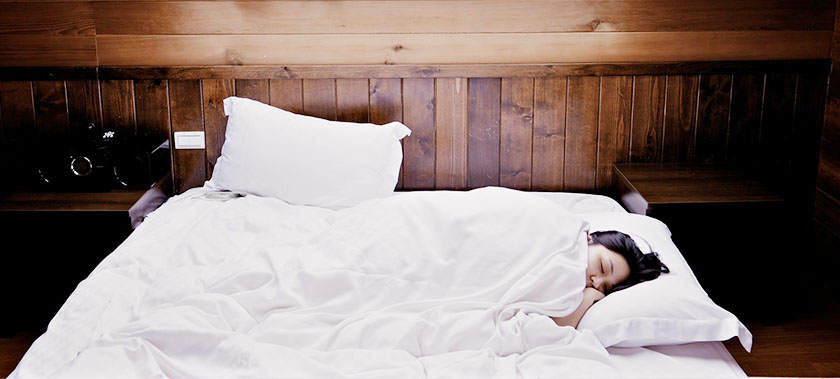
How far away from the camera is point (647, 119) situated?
2752mm

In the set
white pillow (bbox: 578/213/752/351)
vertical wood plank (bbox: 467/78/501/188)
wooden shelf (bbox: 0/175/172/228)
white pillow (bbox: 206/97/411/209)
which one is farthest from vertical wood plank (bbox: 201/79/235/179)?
white pillow (bbox: 578/213/752/351)

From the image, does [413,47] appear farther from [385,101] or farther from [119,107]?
[119,107]

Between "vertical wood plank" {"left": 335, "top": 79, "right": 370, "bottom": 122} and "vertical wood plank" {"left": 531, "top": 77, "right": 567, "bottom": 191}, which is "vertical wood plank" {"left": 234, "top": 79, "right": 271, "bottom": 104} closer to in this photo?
"vertical wood plank" {"left": 335, "top": 79, "right": 370, "bottom": 122}

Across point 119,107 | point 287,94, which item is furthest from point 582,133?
point 119,107

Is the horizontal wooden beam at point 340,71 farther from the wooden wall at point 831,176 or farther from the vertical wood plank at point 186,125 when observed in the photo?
the wooden wall at point 831,176

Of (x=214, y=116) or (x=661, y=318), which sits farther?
(x=214, y=116)

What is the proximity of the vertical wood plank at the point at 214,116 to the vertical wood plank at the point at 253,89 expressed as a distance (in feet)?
0.08

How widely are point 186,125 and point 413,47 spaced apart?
36.1 inches

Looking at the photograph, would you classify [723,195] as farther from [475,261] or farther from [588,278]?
[475,261]

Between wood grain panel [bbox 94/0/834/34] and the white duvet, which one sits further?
wood grain panel [bbox 94/0/834/34]

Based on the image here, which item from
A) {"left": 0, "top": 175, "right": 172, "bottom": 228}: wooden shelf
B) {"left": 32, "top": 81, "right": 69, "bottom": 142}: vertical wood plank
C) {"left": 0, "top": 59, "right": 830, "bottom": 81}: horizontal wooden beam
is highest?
{"left": 0, "top": 59, "right": 830, "bottom": 81}: horizontal wooden beam

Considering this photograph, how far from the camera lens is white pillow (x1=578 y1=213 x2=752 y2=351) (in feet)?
5.26

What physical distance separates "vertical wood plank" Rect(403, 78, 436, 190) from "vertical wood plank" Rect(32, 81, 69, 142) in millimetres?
1297

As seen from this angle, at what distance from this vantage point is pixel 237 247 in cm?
205
